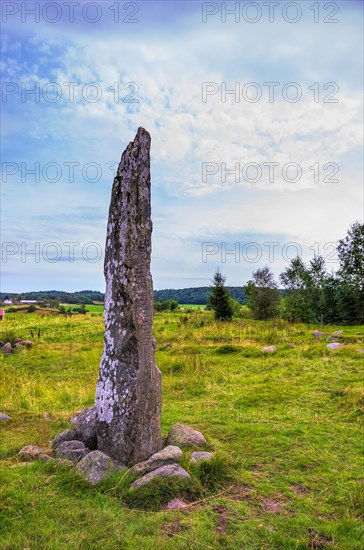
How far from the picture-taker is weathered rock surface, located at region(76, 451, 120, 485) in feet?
18.1

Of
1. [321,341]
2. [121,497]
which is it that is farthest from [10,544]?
[321,341]

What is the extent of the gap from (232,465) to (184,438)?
1.03 meters

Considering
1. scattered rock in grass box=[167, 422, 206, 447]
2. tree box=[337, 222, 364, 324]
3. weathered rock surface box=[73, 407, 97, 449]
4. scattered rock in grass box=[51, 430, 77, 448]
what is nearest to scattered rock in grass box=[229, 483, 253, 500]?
scattered rock in grass box=[167, 422, 206, 447]

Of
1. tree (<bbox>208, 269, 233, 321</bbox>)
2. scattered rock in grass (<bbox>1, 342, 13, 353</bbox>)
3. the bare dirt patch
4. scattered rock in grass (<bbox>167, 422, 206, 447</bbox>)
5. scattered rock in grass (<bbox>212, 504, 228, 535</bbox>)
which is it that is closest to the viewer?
scattered rock in grass (<bbox>212, 504, 228, 535</bbox>)

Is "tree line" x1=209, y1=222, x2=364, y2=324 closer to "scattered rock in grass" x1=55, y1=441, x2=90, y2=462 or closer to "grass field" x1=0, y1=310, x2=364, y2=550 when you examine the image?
"grass field" x1=0, y1=310, x2=364, y2=550

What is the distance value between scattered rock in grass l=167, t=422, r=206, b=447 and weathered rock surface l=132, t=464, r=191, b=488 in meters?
1.23

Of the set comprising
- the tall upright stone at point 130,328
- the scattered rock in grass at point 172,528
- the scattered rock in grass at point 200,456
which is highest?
the tall upright stone at point 130,328

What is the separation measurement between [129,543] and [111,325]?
329 centimetres

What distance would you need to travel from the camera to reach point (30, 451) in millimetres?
6465

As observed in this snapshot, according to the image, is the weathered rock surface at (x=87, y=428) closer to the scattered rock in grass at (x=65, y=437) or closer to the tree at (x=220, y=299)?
the scattered rock in grass at (x=65, y=437)

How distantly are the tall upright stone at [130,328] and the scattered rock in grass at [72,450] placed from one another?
11.1 inches

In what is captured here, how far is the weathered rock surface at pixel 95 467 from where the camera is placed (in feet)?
18.1

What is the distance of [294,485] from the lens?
5766 mm

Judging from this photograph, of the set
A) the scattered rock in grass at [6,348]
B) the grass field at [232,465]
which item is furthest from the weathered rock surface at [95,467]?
the scattered rock in grass at [6,348]
